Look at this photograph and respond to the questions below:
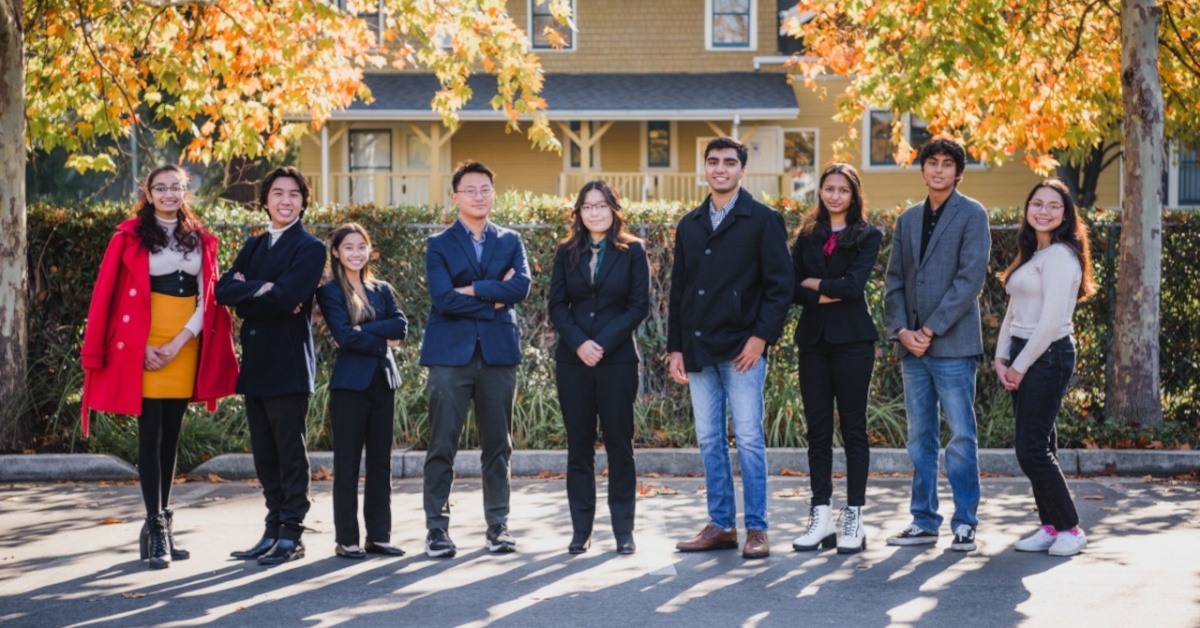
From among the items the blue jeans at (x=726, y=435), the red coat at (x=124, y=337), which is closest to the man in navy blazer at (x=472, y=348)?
the blue jeans at (x=726, y=435)

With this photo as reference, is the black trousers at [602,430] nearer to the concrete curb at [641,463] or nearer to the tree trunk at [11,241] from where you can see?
the concrete curb at [641,463]

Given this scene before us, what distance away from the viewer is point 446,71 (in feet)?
43.9

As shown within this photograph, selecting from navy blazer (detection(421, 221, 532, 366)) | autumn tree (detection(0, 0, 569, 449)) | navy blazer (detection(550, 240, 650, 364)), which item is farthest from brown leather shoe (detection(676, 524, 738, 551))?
autumn tree (detection(0, 0, 569, 449))

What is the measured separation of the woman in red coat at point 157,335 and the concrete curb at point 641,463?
2.94 meters

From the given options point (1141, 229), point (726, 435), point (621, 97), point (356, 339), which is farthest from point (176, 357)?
point (621, 97)

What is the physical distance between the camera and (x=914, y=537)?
24.9ft

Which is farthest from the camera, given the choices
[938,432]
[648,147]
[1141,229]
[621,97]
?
[648,147]

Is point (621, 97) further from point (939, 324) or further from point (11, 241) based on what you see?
point (939, 324)

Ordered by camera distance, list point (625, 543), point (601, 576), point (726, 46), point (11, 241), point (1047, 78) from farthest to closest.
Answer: point (726, 46) < point (1047, 78) < point (11, 241) < point (625, 543) < point (601, 576)

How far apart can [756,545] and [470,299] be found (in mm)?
2056

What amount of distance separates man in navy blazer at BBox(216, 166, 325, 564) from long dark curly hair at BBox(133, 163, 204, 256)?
284mm

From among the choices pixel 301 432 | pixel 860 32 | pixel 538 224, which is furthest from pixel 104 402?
pixel 860 32

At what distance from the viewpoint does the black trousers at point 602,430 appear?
7410mm

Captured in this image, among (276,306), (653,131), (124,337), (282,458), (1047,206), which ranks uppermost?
(653,131)
